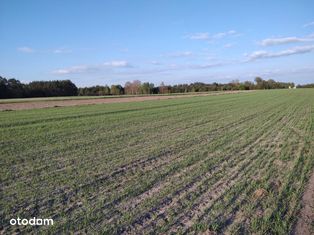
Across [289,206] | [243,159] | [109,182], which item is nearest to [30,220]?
[109,182]

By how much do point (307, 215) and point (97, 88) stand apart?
115 meters

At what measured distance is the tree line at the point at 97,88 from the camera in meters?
85.4

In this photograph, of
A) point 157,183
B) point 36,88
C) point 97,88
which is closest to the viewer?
point 157,183

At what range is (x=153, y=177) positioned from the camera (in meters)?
7.01

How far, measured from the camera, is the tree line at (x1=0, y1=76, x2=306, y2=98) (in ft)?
280

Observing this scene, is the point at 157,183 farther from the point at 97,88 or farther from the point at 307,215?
the point at 97,88

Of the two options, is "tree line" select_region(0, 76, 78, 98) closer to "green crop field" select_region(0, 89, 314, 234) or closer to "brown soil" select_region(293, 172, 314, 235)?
"green crop field" select_region(0, 89, 314, 234)

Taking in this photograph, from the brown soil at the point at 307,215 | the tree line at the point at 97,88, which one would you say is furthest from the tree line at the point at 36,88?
the brown soil at the point at 307,215

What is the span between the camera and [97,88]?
116188 mm

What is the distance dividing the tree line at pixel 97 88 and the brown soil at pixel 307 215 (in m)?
84.8

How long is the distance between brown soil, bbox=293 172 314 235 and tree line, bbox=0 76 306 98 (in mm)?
84799

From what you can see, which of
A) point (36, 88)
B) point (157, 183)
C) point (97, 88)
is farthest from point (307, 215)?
point (97, 88)

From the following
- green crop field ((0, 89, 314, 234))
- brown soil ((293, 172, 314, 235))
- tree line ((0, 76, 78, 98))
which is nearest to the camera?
brown soil ((293, 172, 314, 235))


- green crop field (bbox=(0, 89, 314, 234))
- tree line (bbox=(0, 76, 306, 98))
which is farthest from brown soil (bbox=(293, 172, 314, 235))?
tree line (bbox=(0, 76, 306, 98))
